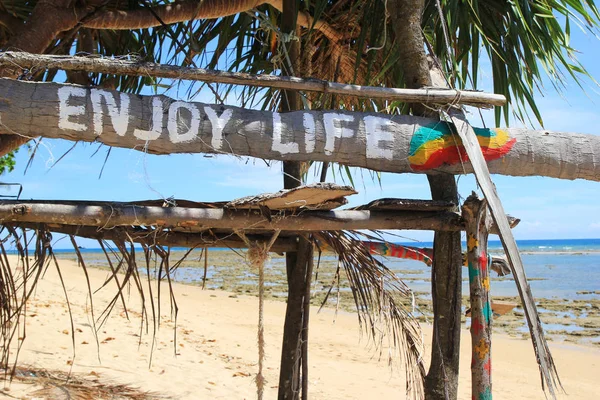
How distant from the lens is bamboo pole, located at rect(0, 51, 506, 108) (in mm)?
2262

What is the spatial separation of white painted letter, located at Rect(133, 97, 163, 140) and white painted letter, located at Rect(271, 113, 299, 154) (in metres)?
0.46

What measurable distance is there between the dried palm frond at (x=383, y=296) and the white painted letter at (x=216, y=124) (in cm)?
79

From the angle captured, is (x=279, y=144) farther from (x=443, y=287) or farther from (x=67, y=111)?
(x=443, y=287)

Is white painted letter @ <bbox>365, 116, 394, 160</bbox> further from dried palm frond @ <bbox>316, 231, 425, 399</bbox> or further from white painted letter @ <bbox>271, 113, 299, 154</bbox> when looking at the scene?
dried palm frond @ <bbox>316, 231, 425, 399</bbox>

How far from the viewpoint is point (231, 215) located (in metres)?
2.47

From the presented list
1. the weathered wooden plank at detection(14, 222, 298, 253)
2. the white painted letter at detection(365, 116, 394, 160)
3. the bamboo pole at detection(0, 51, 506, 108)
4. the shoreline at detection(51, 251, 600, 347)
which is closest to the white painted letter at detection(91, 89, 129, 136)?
the bamboo pole at detection(0, 51, 506, 108)

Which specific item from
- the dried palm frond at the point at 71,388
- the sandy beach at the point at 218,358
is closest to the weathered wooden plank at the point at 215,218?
the sandy beach at the point at 218,358

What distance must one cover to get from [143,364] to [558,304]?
11.1 metres

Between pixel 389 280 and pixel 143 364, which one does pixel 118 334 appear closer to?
pixel 143 364

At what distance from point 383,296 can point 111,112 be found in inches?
60.1

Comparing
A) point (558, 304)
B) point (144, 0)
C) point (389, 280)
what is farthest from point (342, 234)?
point (558, 304)

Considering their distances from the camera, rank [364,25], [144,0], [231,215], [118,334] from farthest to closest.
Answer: [118,334]
[144,0]
[364,25]
[231,215]

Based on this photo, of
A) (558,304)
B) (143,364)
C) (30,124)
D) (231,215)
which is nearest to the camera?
(30,124)

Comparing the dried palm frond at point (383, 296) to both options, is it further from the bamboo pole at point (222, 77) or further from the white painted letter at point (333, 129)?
the bamboo pole at point (222, 77)
